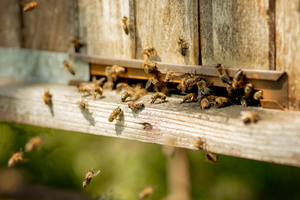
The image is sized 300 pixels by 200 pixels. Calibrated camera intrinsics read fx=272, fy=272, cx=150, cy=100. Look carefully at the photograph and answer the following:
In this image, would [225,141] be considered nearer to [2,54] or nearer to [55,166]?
[2,54]

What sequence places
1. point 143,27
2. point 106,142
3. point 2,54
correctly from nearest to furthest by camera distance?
point 143,27
point 2,54
point 106,142

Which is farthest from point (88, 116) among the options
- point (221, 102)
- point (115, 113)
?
point (221, 102)

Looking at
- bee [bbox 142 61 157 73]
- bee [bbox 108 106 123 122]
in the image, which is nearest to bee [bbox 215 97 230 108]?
bee [bbox 142 61 157 73]

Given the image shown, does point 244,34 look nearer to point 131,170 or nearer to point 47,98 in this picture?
point 47,98

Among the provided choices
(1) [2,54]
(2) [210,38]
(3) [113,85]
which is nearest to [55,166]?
(1) [2,54]

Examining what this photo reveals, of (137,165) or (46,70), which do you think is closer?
(46,70)

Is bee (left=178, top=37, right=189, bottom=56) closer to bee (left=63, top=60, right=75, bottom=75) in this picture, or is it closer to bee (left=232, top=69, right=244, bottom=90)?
bee (left=232, top=69, right=244, bottom=90)

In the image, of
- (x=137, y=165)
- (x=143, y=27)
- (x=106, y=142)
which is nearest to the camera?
(x=143, y=27)
